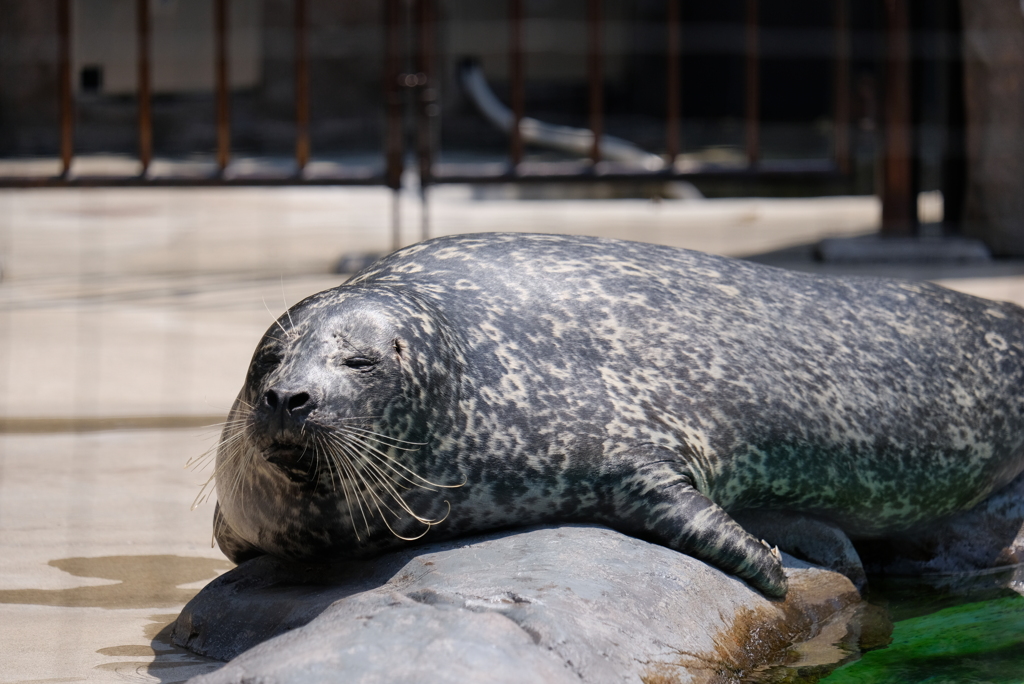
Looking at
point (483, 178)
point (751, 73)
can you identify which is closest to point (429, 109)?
point (483, 178)

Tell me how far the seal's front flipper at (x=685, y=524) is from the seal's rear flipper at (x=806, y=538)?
1.03 ft

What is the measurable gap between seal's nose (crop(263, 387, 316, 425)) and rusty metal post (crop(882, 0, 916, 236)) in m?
5.78

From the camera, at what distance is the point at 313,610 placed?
2617 millimetres

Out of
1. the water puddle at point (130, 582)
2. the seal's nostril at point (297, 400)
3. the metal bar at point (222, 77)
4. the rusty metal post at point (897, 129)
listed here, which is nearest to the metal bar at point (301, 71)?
the metal bar at point (222, 77)

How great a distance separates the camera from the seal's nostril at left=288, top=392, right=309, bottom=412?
2.48 m

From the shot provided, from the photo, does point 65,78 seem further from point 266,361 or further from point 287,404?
point 287,404

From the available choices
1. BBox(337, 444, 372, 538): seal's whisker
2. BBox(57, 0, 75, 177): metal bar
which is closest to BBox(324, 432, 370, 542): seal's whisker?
BBox(337, 444, 372, 538): seal's whisker

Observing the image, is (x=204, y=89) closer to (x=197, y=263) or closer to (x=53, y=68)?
(x=53, y=68)

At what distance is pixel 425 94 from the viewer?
7410 mm

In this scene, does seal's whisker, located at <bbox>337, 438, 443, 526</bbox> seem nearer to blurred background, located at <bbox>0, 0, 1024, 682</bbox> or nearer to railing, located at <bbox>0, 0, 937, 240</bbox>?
blurred background, located at <bbox>0, 0, 1024, 682</bbox>

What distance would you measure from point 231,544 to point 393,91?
466 cm

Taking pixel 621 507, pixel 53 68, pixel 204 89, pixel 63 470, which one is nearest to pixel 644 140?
pixel 204 89

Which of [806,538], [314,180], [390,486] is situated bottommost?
[806,538]

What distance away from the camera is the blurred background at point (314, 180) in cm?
382
